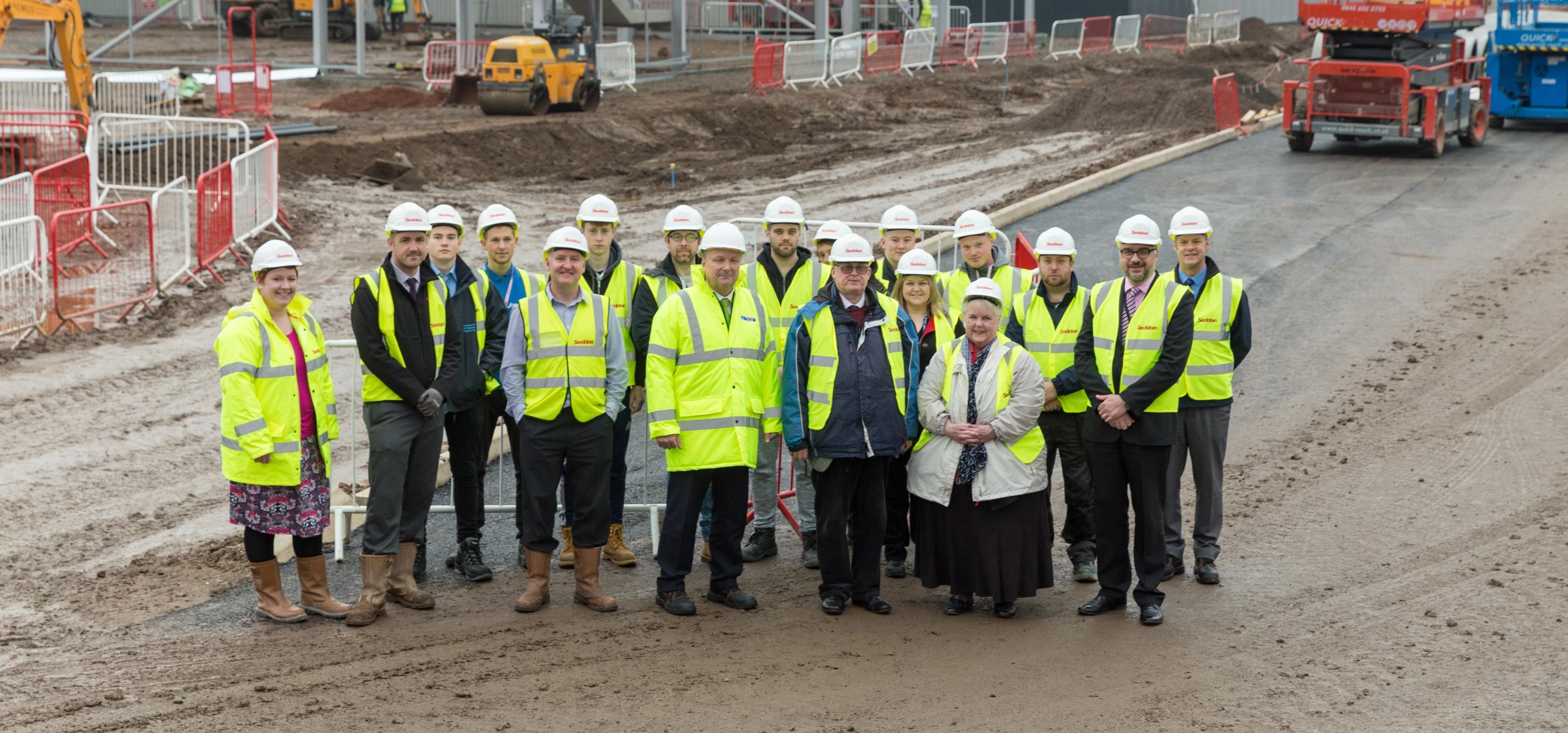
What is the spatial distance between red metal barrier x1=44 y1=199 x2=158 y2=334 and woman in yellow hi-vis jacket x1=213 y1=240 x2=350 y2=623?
746 centimetres

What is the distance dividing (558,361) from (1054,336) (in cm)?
273

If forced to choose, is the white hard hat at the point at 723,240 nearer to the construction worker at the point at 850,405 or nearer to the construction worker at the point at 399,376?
the construction worker at the point at 850,405

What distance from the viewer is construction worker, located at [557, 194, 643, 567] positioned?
27.2 ft

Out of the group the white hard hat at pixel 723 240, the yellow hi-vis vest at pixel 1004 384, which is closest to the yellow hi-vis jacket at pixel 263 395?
the white hard hat at pixel 723 240

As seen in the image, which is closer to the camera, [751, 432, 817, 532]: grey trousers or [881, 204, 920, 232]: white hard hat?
[751, 432, 817, 532]: grey trousers

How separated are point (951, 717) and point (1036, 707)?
404 millimetres

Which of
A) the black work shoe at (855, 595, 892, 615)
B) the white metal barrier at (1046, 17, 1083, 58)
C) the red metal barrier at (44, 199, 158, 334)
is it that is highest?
the white metal barrier at (1046, 17, 1083, 58)

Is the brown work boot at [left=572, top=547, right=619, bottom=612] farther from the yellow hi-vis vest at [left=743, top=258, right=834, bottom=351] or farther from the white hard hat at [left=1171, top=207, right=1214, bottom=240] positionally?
the white hard hat at [left=1171, top=207, right=1214, bottom=240]

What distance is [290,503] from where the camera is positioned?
7.39 m

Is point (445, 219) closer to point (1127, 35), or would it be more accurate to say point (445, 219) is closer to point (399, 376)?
point (399, 376)

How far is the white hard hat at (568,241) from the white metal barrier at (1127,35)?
41929 millimetres

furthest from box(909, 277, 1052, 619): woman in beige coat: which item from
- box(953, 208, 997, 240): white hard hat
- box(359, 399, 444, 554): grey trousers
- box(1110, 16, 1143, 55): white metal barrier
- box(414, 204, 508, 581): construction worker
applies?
box(1110, 16, 1143, 55): white metal barrier

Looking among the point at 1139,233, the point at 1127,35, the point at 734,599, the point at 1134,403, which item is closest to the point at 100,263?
the point at 734,599

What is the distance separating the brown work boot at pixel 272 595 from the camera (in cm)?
749
